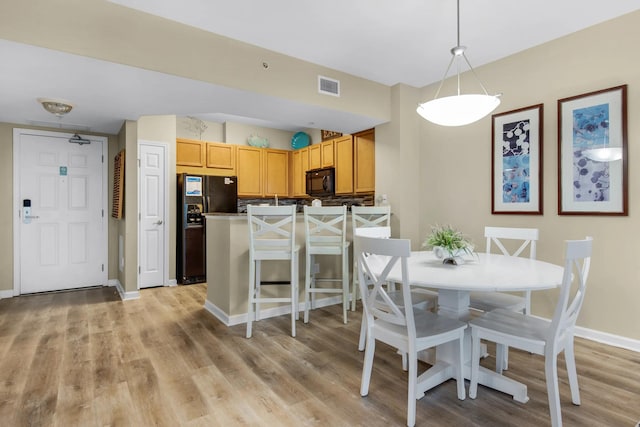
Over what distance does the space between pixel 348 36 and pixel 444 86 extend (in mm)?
1482

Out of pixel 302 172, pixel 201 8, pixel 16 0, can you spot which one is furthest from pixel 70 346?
pixel 302 172

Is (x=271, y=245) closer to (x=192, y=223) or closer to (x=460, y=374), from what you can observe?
(x=460, y=374)

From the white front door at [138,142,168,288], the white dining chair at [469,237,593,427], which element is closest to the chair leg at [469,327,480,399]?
the white dining chair at [469,237,593,427]

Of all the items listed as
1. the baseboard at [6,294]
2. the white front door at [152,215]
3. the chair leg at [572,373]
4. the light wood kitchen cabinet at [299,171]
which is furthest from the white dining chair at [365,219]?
the baseboard at [6,294]

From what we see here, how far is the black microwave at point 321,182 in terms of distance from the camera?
507cm

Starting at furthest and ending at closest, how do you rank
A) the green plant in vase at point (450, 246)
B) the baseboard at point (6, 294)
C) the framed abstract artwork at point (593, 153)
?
1. the baseboard at point (6, 294)
2. the framed abstract artwork at point (593, 153)
3. the green plant in vase at point (450, 246)

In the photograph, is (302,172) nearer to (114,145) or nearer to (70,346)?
(114,145)

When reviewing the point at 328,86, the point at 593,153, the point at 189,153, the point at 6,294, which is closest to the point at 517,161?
the point at 593,153

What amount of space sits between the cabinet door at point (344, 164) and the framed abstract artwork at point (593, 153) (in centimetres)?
250

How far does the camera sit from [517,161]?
3234 millimetres

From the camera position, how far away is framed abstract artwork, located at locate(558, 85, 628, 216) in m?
2.61

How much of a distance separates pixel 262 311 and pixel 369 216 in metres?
1.51

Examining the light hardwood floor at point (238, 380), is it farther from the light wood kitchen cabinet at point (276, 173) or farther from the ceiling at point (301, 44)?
the light wood kitchen cabinet at point (276, 173)

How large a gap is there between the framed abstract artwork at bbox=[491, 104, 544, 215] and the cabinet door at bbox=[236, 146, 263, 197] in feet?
12.3
